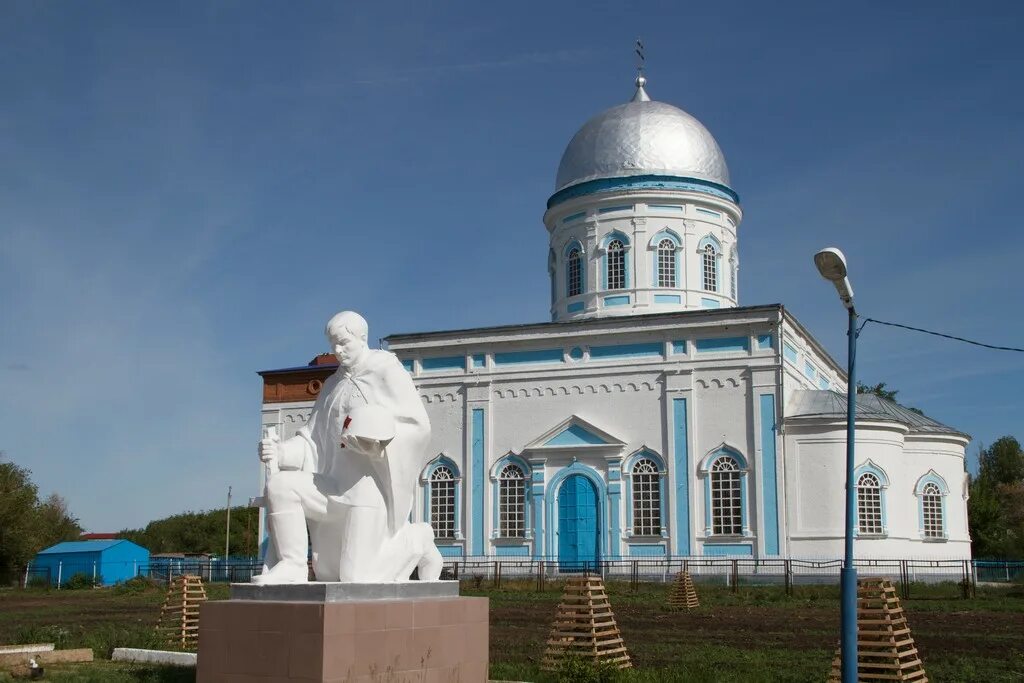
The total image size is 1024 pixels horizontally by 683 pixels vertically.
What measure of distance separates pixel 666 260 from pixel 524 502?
801cm

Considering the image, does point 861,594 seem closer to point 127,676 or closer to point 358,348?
point 358,348

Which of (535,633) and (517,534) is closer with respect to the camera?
(535,633)

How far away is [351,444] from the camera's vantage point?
6758mm

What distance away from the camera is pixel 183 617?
13367 mm

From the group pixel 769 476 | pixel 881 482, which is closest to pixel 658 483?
pixel 769 476

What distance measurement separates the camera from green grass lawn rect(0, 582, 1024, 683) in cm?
1018

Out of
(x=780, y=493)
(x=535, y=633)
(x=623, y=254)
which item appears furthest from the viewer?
(x=623, y=254)

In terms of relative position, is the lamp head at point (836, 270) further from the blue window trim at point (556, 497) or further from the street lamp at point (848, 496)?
the blue window trim at point (556, 497)

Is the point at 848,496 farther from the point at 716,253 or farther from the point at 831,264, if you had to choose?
the point at 716,253

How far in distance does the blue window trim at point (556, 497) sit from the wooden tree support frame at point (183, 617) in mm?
13289

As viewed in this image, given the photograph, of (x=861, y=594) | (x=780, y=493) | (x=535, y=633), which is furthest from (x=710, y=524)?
(x=861, y=594)

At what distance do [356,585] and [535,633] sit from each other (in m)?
8.74

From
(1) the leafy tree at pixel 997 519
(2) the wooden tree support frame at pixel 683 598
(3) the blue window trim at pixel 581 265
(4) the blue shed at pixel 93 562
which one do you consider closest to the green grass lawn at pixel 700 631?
(2) the wooden tree support frame at pixel 683 598

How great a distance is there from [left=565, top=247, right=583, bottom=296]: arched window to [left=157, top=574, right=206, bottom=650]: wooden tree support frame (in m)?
17.7
